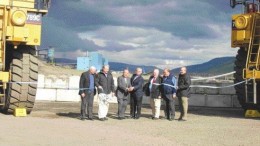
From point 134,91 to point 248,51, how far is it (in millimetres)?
3618

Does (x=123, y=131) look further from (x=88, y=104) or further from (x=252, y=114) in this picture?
(x=252, y=114)

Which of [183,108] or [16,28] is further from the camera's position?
[183,108]

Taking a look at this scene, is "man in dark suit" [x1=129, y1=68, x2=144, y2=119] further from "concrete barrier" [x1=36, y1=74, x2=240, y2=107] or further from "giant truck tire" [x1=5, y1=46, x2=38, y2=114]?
"concrete barrier" [x1=36, y1=74, x2=240, y2=107]

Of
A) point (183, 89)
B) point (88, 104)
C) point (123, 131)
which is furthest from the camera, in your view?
point (183, 89)

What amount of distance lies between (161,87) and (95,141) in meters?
5.55

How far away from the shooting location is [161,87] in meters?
14.4

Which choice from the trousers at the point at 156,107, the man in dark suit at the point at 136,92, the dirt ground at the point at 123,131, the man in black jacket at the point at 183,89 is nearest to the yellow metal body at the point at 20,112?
the dirt ground at the point at 123,131

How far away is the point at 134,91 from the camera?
564 inches

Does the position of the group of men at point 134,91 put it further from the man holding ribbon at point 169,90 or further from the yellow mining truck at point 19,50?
the yellow mining truck at point 19,50

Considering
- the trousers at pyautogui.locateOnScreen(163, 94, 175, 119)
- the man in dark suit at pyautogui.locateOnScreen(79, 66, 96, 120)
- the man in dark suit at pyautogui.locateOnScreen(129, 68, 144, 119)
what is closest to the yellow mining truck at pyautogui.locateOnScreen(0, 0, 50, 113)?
the man in dark suit at pyautogui.locateOnScreen(79, 66, 96, 120)

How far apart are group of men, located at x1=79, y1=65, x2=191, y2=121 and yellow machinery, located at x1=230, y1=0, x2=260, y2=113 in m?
1.85

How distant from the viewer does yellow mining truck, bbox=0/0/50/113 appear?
40.9ft

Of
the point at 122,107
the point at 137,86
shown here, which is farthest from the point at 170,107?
the point at 122,107

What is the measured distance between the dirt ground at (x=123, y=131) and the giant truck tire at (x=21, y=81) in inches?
16.4
